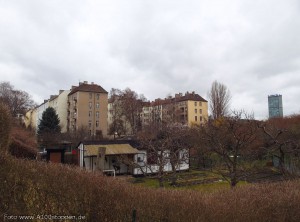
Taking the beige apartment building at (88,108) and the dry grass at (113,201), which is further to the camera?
the beige apartment building at (88,108)

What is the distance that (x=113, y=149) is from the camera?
26562 mm

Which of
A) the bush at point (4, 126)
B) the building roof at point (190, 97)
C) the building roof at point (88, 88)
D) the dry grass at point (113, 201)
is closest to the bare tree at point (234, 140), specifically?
the dry grass at point (113, 201)

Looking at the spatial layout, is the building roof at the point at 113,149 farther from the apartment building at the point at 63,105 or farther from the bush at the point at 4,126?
the apartment building at the point at 63,105

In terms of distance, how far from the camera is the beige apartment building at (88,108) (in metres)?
63.2

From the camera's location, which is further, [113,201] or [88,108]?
[88,108]

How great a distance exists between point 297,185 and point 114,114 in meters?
58.2

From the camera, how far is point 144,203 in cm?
486

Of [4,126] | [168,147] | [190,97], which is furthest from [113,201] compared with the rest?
[190,97]

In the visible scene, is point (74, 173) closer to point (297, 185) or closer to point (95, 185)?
point (95, 185)

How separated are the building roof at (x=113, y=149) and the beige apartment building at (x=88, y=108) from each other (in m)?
35.8

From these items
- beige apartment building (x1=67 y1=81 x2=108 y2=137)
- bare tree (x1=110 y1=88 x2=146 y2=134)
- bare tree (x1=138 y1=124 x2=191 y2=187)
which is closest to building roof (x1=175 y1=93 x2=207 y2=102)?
bare tree (x1=110 y1=88 x2=146 y2=134)

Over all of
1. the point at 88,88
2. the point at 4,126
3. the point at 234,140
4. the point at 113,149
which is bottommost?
the point at 113,149

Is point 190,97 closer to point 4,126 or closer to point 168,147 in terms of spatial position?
point 168,147

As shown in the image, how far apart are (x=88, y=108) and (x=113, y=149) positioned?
130 feet
